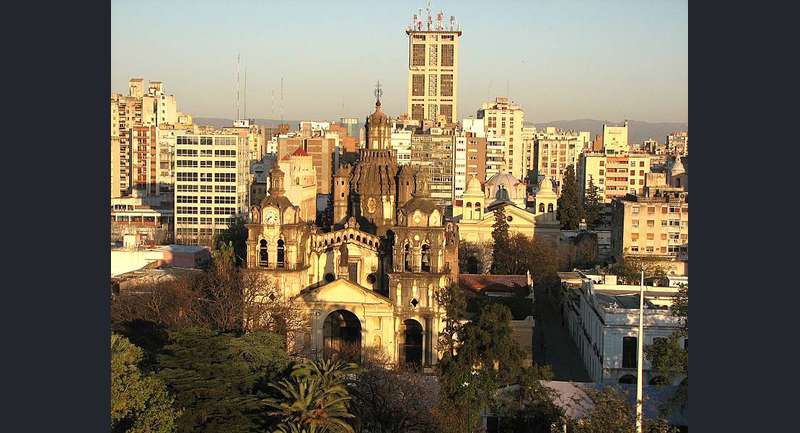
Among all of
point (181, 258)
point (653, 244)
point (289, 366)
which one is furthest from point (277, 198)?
point (653, 244)

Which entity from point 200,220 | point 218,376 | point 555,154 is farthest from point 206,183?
point 555,154

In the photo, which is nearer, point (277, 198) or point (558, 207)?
point (277, 198)

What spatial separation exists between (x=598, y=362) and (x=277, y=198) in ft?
36.0

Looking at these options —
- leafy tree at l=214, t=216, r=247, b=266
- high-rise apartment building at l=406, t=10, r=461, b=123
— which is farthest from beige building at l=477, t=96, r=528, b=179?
leafy tree at l=214, t=216, r=247, b=266

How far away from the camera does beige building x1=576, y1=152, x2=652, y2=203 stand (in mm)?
86938

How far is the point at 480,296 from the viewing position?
38.7 m

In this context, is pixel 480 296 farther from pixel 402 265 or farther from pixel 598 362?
pixel 598 362

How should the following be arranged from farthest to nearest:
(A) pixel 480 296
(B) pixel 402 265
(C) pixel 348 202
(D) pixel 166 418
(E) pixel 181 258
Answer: (E) pixel 181 258, (C) pixel 348 202, (A) pixel 480 296, (B) pixel 402 265, (D) pixel 166 418

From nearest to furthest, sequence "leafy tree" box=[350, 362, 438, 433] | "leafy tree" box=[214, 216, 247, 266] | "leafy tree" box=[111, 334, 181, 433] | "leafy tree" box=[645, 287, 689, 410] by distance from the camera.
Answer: "leafy tree" box=[111, 334, 181, 433] → "leafy tree" box=[645, 287, 689, 410] → "leafy tree" box=[350, 362, 438, 433] → "leafy tree" box=[214, 216, 247, 266]

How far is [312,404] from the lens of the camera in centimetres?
2162

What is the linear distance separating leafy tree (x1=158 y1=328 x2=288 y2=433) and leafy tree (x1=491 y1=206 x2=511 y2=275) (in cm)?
2688

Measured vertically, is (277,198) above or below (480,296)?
above

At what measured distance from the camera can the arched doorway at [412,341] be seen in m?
34.9

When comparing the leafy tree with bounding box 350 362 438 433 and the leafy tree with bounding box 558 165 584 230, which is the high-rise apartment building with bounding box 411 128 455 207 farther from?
the leafy tree with bounding box 350 362 438 433
